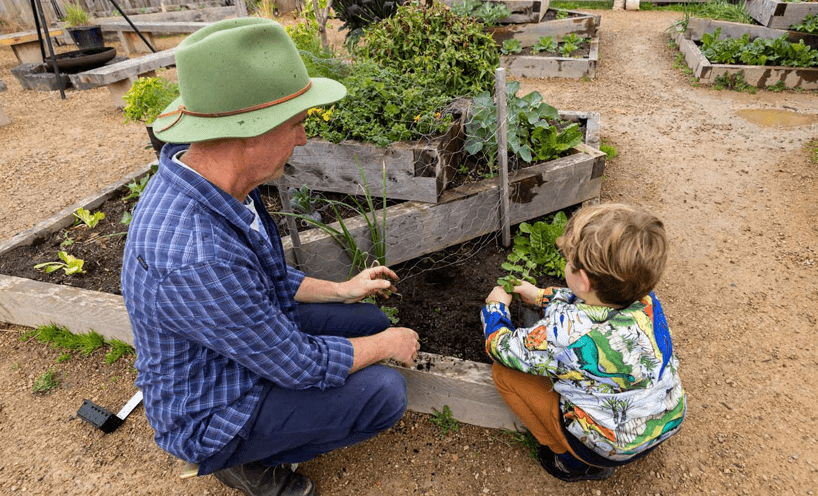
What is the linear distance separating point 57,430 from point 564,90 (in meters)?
6.06

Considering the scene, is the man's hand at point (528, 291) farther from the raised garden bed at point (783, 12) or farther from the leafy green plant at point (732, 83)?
the raised garden bed at point (783, 12)

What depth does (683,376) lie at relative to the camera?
7.59 ft

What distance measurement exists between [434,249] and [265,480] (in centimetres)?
159

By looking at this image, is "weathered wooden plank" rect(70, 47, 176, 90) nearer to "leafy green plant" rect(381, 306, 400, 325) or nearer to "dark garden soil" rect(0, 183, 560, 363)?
"dark garden soil" rect(0, 183, 560, 363)

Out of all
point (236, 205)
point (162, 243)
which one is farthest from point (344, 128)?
point (162, 243)

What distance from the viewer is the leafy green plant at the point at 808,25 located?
229 inches

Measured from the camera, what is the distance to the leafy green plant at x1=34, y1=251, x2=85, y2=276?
9.03 ft

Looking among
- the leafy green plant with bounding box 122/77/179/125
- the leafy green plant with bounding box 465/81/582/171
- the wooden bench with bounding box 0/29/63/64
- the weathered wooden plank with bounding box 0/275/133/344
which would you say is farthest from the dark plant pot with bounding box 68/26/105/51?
the leafy green plant with bounding box 465/81/582/171

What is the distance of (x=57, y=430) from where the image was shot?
7.56ft

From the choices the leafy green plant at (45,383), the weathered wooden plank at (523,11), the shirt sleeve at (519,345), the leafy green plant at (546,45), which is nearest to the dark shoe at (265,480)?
the shirt sleeve at (519,345)

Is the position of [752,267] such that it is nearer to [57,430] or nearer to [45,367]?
[57,430]

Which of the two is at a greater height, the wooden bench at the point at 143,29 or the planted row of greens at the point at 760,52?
the wooden bench at the point at 143,29

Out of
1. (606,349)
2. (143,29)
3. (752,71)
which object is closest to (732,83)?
(752,71)

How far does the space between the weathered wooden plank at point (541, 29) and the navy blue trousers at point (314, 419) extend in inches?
266
